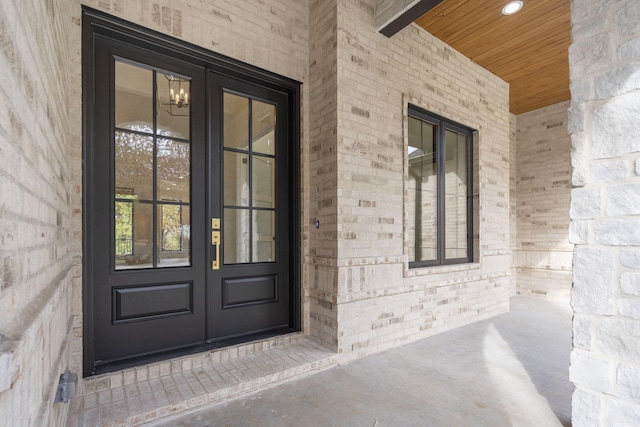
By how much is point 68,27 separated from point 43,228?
173cm

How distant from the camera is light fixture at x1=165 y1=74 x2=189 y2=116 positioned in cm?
273

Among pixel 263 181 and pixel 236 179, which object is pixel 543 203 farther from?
pixel 236 179

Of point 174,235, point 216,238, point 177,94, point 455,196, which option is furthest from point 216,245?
point 455,196

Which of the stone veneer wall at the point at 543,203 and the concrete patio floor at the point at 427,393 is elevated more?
the stone veneer wall at the point at 543,203

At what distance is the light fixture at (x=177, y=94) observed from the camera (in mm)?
2727

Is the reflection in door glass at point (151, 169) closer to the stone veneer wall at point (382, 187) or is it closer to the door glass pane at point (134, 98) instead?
the door glass pane at point (134, 98)

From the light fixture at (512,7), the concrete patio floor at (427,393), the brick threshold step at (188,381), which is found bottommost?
the concrete patio floor at (427,393)

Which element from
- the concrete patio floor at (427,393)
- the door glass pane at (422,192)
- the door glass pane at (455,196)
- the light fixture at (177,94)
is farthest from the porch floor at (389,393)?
the light fixture at (177,94)

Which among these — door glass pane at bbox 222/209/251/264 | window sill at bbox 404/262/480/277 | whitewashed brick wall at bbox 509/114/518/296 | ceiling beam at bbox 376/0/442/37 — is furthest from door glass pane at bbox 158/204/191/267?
whitewashed brick wall at bbox 509/114/518/296

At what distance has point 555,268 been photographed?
19.5 ft

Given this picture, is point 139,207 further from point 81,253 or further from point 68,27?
point 68,27

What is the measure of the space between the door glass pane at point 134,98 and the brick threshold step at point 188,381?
1.86 metres

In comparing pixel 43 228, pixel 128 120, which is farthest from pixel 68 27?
pixel 43 228

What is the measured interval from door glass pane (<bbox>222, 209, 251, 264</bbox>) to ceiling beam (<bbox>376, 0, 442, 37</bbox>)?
90.5 inches
